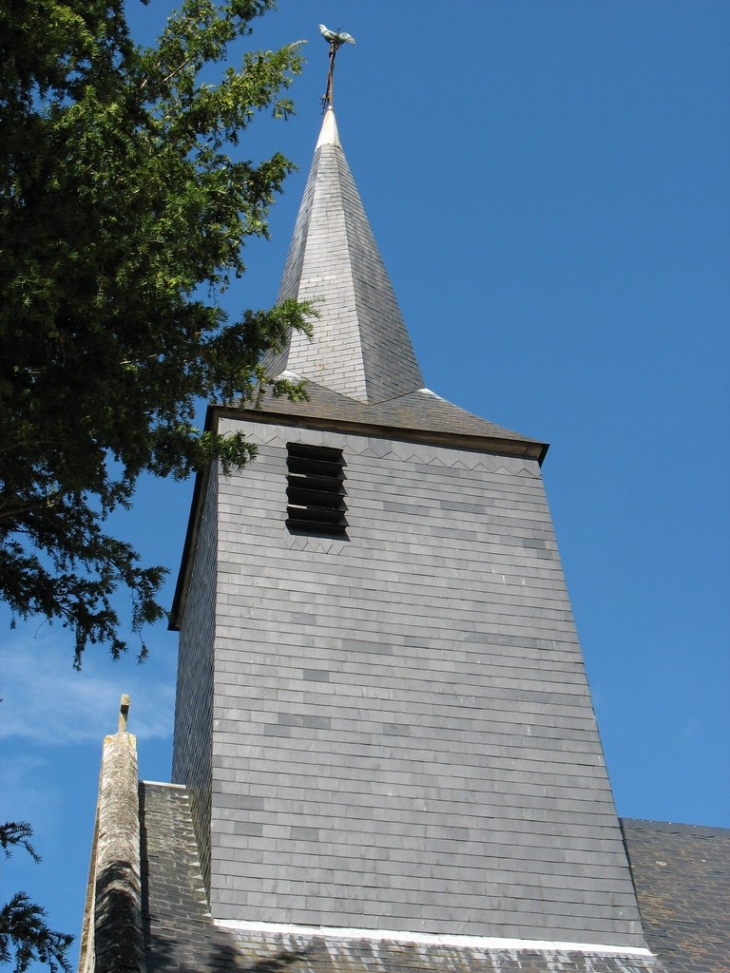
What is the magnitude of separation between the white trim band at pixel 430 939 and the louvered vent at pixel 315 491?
14.8 feet

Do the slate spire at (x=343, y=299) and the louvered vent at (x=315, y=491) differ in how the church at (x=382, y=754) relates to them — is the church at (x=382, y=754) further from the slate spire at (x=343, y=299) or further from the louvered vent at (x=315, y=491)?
the slate spire at (x=343, y=299)

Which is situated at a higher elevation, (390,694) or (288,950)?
(390,694)

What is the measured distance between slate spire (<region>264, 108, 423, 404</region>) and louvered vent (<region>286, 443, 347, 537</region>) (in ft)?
5.80

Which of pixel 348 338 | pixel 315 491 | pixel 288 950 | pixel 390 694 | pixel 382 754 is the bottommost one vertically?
pixel 288 950

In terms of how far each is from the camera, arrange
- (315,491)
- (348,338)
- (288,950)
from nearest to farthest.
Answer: (288,950) < (315,491) < (348,338)

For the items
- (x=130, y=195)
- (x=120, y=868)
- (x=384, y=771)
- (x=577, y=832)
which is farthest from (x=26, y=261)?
(x=577, y=832)

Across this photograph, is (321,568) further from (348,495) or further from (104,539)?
(104,539)

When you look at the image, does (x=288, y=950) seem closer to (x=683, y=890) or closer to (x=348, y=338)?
(x=683, y=890)

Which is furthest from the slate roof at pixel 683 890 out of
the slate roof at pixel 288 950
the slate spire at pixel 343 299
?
the slate spire at pixel 343 299

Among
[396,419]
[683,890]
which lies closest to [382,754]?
[683,890]

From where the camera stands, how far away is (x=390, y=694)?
12930 millimetres

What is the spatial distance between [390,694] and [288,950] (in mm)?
2991

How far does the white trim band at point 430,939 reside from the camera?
36.1ft

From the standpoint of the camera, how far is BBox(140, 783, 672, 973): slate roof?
1028 centimetres
